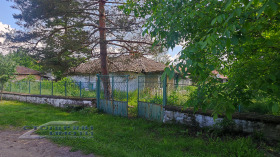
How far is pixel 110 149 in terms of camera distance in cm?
439

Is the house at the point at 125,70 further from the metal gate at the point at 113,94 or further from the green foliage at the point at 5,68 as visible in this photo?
the green foliage at the point at 5,68

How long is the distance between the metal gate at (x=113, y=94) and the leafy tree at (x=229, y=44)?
4.44 m

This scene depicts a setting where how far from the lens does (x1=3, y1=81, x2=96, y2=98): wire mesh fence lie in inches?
386

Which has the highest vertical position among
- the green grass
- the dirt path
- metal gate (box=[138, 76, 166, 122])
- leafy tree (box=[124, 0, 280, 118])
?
leafy tree (box=[124, 0, 280, 118])

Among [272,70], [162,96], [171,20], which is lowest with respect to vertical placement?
[162,96]

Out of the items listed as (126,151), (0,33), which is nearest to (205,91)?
(126,151)

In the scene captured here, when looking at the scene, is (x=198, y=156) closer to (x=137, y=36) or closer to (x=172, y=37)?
(x=172, y=37)

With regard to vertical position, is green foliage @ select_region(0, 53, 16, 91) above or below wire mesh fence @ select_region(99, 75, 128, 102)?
above

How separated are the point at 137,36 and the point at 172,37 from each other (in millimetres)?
6203

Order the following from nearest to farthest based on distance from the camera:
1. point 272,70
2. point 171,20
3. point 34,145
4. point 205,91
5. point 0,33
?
1. point 272,70
2. point 205,91
3. point 171,20
4. point 34,145
5. point 0,33

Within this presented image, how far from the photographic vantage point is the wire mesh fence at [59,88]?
32.1ft

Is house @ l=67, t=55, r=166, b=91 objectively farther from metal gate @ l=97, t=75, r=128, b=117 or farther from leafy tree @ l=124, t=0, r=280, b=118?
leafy tree @ l=124, t=0, r=280, b=118

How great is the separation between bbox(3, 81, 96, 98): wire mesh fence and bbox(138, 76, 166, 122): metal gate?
115 inches
